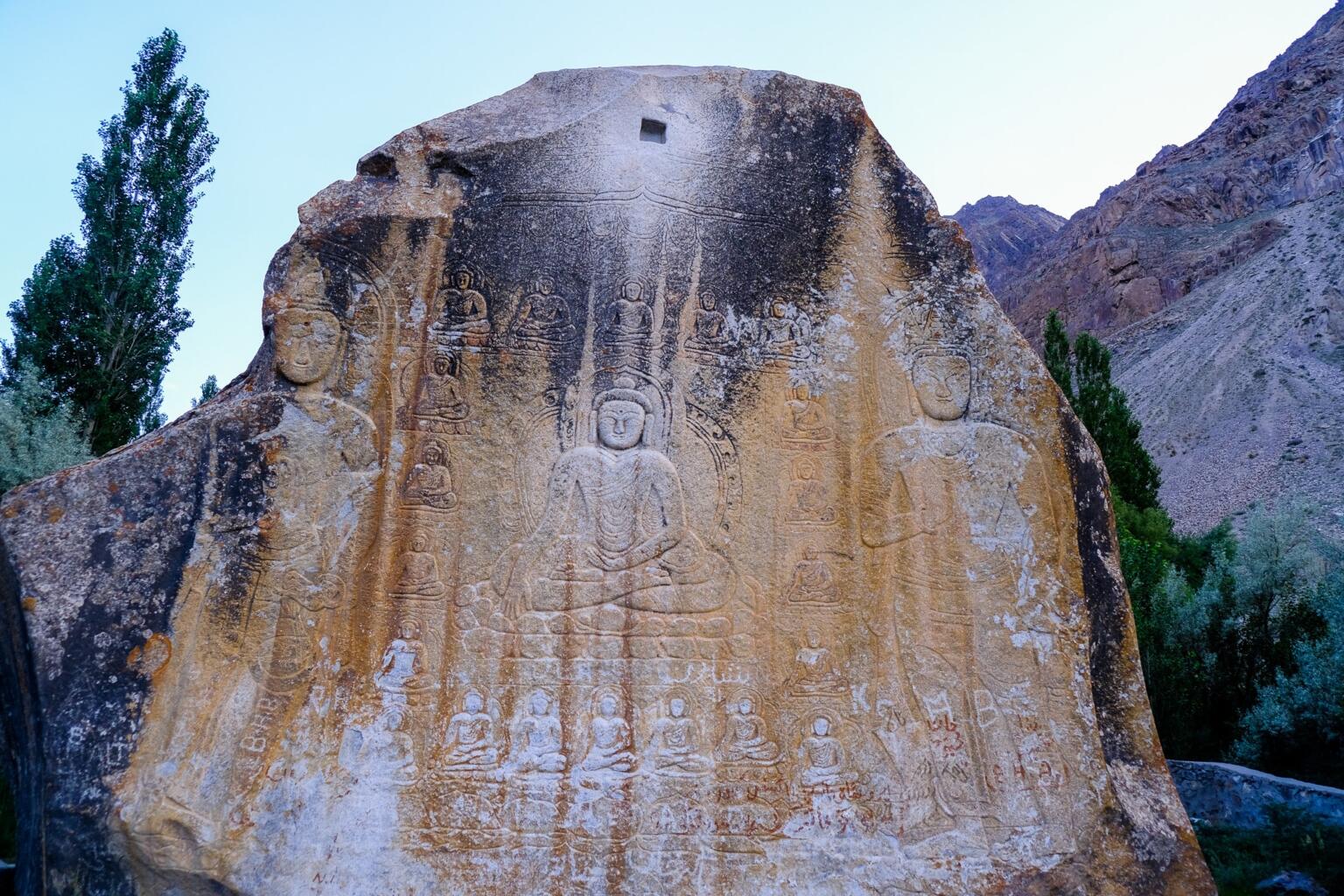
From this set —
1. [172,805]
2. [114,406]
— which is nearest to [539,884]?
[172,805]

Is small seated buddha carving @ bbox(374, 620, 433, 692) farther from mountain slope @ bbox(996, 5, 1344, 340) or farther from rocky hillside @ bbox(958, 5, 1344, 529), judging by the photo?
mountain slope @ bbox(996, 5, 1344, 340)

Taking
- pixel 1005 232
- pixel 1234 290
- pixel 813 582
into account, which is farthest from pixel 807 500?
pixel 1005 232

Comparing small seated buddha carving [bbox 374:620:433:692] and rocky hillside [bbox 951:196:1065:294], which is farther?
rocky hillside [bbox 951:196:1065:294]

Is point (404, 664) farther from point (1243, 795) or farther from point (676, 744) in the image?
point (1243, 795)

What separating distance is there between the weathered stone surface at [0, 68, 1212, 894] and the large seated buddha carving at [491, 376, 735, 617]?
0.07 feet

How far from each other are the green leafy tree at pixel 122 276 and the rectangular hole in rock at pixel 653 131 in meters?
8.08

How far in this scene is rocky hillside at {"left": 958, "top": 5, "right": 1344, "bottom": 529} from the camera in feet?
→ 96.0

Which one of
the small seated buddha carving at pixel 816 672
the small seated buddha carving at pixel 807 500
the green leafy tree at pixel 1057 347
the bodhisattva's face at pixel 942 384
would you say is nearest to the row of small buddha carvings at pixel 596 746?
the small seated buddha carving at pixel 816 672

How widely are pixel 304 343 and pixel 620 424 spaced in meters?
1.70

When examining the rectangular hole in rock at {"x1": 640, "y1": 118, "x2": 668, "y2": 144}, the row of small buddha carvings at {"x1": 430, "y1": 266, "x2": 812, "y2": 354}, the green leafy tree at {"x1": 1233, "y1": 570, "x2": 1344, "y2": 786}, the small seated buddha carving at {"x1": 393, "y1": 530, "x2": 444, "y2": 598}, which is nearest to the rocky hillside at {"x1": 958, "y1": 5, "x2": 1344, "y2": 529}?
the green leafy tree at {"x1": 1233, "y1": 570, "x2": 1344, "y2": 786}

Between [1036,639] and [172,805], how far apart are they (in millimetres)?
4147

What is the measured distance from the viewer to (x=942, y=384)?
4969mm

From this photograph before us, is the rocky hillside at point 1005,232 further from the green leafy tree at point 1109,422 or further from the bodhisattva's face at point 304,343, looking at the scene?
the bodhisattva's face at point 304,343

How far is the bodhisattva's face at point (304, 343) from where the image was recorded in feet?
15.6
